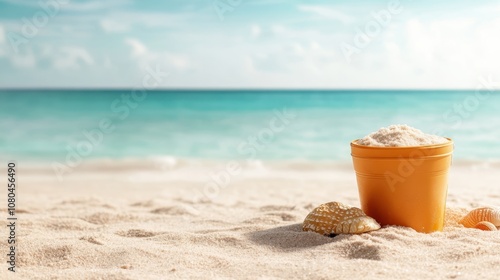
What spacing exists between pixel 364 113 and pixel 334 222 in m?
20.6

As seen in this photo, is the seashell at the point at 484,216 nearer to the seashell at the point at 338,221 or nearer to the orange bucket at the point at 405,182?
the orange bucket at the point at 405,182

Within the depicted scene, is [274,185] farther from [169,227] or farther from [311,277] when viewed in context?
[311,277]

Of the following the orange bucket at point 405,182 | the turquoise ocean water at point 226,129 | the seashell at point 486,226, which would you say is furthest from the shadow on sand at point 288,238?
the turquoise ocean water at point 226,129

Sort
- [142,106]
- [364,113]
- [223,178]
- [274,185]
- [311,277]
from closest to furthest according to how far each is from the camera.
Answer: [311,277], [274,185], [223,178], [364,113], [142,106]

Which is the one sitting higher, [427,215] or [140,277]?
[427,215]

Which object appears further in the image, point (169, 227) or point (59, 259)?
point (169, 227)

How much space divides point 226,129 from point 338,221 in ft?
52.3

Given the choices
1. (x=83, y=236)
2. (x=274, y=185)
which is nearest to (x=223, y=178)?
(x=274, y=185)

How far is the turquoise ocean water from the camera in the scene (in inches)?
526

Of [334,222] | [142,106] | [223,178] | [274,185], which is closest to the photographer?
[334,222]

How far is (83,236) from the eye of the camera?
11.8 ft

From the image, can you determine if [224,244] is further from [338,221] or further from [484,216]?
[484,216]

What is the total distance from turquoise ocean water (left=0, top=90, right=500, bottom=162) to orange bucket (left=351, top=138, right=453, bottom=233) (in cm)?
817

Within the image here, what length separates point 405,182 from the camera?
3344mm
